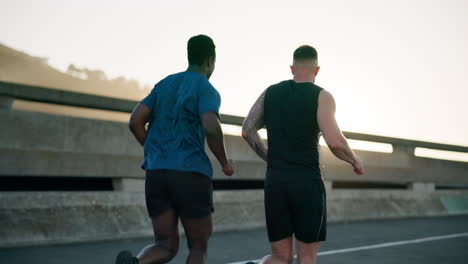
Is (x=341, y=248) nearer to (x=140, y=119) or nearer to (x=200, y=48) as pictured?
(x=140, y=119)

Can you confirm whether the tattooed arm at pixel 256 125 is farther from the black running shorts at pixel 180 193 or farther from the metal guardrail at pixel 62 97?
the metal guardrail at pixel 62 97

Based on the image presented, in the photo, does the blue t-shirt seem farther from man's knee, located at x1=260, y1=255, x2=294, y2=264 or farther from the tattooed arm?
man's knee, located at x1=260, y1=255, x2=294, y2=264

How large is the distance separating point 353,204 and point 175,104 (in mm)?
10023

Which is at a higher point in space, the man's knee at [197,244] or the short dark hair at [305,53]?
the short dark hair at [305,53]

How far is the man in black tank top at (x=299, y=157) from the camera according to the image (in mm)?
4883

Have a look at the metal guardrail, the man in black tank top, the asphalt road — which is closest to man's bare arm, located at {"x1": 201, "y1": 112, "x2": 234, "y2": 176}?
the man in black tank top

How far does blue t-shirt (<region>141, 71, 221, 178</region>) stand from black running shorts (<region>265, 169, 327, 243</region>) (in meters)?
0.56

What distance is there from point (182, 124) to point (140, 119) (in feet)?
1.30

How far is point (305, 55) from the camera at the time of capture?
4996mm

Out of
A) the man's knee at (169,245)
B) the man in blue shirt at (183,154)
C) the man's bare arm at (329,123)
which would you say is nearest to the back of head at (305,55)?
the man's bare arm at (329,123)

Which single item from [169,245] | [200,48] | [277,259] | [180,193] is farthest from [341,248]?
[200,48]

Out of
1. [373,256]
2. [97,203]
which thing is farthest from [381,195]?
[97,203]

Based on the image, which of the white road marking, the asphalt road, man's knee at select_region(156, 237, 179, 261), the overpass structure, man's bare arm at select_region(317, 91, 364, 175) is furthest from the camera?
the white road marking

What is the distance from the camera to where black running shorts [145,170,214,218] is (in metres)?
4.98
